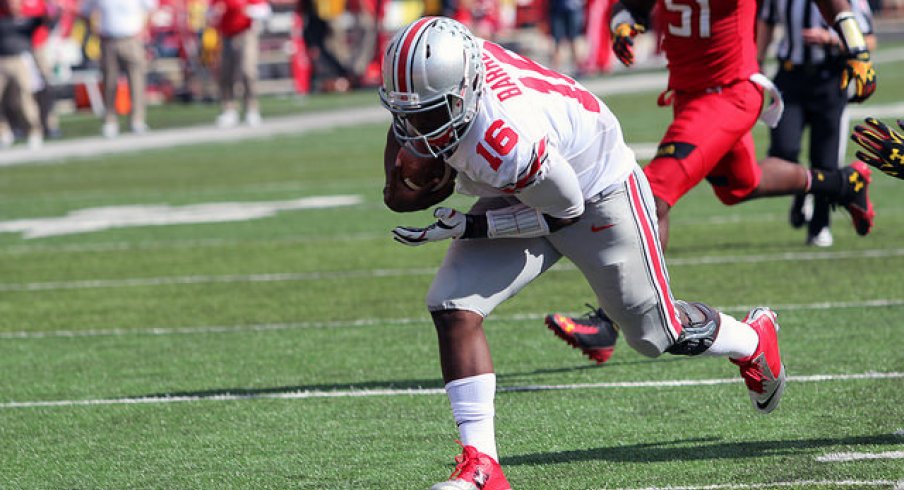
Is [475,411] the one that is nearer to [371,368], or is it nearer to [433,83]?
[433,83]

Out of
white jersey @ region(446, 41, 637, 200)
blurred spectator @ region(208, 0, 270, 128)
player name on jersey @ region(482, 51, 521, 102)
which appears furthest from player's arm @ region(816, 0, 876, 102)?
blurred spectator @ region(208, 0, 270, 128)

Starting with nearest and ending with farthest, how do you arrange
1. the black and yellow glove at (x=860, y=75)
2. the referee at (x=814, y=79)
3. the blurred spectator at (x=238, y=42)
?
the black and yellow glove at (x=860, y=75)
the referee at (x=814, y=79)
the blurred spectator at (x=238, y=42)

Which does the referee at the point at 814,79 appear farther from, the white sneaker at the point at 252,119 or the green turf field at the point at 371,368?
the white sneaker at the point at 252,119

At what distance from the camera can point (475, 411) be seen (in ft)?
14.0

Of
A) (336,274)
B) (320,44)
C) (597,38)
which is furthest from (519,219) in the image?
(320,44)

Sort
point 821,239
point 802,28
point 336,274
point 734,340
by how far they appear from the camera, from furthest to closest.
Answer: point 821,239
point 336,274
point 802,28
point 734,340

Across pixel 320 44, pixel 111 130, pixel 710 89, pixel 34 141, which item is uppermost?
pixel 710 89

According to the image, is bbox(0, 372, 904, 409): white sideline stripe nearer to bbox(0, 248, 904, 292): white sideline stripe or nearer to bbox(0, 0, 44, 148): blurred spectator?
bbox(0, 248, 904, 292): white sideline stripe

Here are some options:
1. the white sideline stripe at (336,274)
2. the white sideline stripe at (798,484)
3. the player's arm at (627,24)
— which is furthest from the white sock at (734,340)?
the white sideline stripe at (336,274)

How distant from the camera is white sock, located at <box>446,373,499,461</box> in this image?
426cm

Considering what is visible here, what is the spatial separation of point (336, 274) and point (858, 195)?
2988mm

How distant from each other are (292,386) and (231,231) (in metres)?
5.12

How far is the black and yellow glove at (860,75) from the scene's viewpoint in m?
6.41

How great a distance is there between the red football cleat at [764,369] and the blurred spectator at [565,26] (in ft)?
65.9
